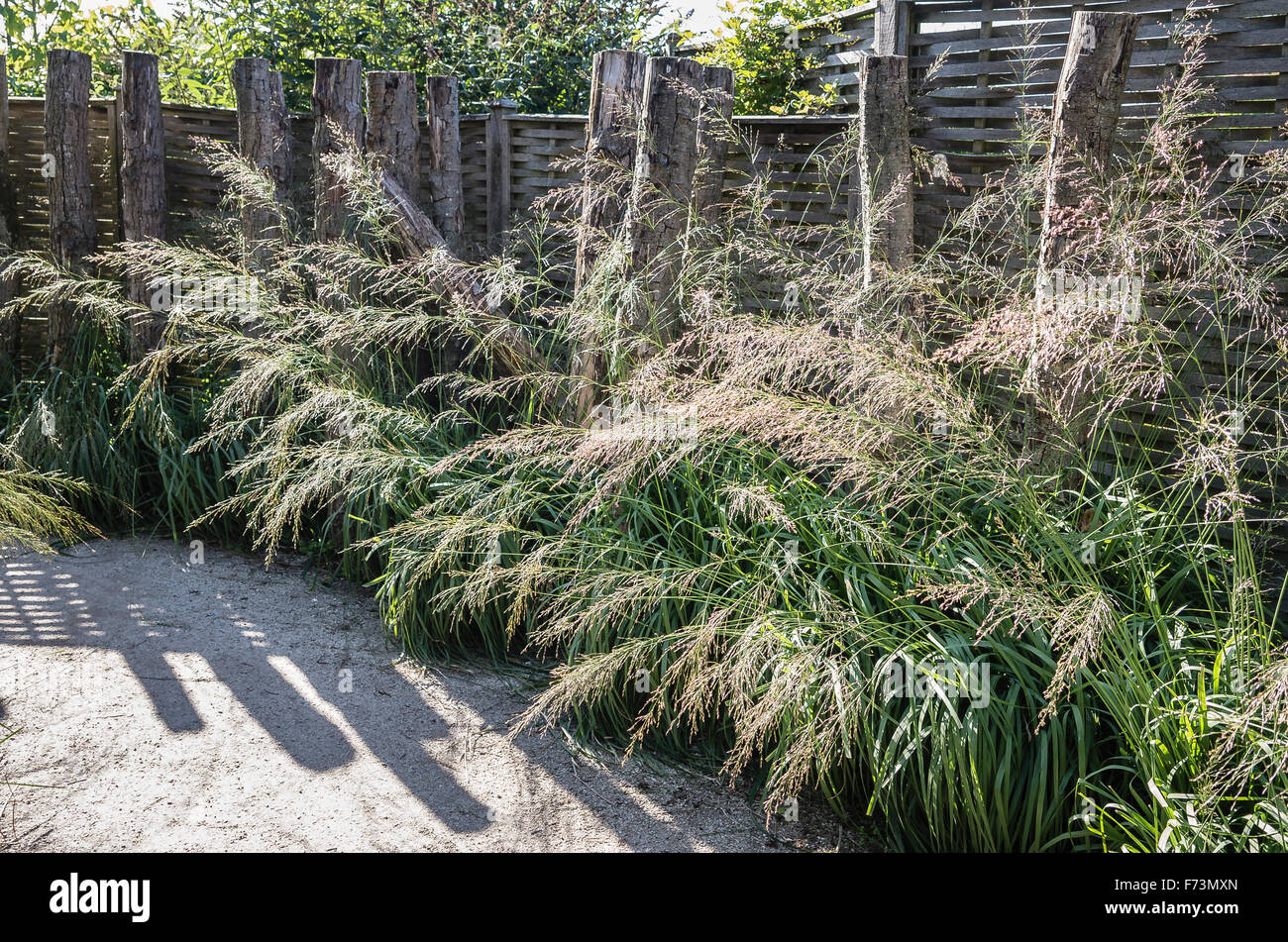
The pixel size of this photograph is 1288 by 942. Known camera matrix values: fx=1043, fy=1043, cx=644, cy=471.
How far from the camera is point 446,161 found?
545 cm

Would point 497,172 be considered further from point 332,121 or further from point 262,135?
point 262,135

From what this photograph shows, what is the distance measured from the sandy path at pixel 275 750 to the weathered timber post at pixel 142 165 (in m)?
1.67

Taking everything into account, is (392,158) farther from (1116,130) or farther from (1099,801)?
(1099,801)

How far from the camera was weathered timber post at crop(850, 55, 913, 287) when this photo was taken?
4062 millimetres

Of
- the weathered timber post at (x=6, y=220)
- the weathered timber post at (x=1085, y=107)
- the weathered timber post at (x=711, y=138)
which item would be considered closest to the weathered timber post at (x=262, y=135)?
the weathered timber post at (x=6, y=220)

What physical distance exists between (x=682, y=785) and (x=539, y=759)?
1.60ft

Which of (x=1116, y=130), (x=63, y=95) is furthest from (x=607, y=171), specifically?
(x=63, y=95)

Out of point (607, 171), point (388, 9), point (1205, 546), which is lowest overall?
point (1205, 546)

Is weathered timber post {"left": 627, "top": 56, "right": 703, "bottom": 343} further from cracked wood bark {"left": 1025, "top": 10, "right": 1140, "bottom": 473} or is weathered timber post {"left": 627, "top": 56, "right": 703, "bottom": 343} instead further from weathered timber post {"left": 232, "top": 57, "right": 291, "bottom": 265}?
weathered timber post {"left": 232, "top": 57, "right": 291, "bottom": 265}

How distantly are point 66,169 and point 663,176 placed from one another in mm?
3789

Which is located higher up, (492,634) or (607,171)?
(607,171)

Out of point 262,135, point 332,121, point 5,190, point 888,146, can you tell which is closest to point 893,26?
point 888,146

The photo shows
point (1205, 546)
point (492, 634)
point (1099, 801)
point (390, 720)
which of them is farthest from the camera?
point (492, 634)

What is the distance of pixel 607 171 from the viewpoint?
14.4ft
